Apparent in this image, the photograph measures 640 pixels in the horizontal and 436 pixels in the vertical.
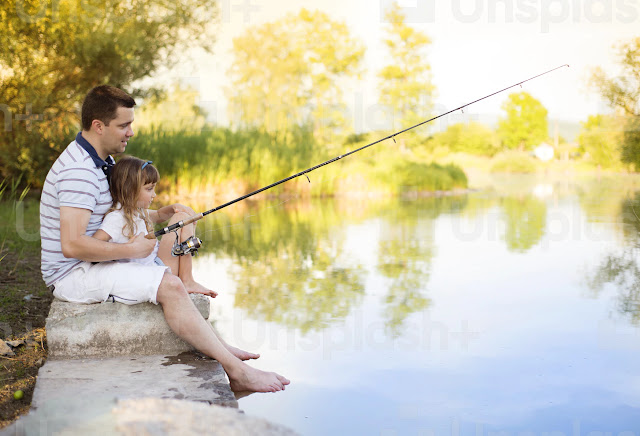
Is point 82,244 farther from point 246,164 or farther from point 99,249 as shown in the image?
point 246,164

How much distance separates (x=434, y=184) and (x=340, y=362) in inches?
558

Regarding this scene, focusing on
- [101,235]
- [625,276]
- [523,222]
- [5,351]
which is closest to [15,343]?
[5,351]

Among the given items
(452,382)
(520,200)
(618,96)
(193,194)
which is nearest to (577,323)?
(452,382)

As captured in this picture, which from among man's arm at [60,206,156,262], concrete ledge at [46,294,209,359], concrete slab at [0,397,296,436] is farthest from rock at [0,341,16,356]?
concrete slab at [0,397,296,436]

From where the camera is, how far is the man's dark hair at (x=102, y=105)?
306cm

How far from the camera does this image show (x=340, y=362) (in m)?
3.33

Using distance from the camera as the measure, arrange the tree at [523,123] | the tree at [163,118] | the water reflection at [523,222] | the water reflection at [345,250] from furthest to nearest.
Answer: the tree at [523,123] < the tree at [163,118] < the water reflection at [523,222] < the water reflection at [345,250]

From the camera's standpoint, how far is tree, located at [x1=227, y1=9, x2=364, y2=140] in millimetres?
26344

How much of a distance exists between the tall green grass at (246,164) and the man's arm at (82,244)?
8.37m

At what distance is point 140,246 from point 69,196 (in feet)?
1.11

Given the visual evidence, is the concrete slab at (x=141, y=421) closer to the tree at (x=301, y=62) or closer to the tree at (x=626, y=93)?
the tree at (x=626, y=93)

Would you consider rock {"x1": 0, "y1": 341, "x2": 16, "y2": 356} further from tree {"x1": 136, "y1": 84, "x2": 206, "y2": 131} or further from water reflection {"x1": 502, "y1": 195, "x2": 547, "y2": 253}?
tree {"x1": 136, "y1": 84, "x2": 206, "y2": 131}

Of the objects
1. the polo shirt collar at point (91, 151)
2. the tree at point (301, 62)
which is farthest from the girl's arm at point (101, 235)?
the tree at point (301, 62)

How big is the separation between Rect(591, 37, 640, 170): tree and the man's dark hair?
14242 millimetres
